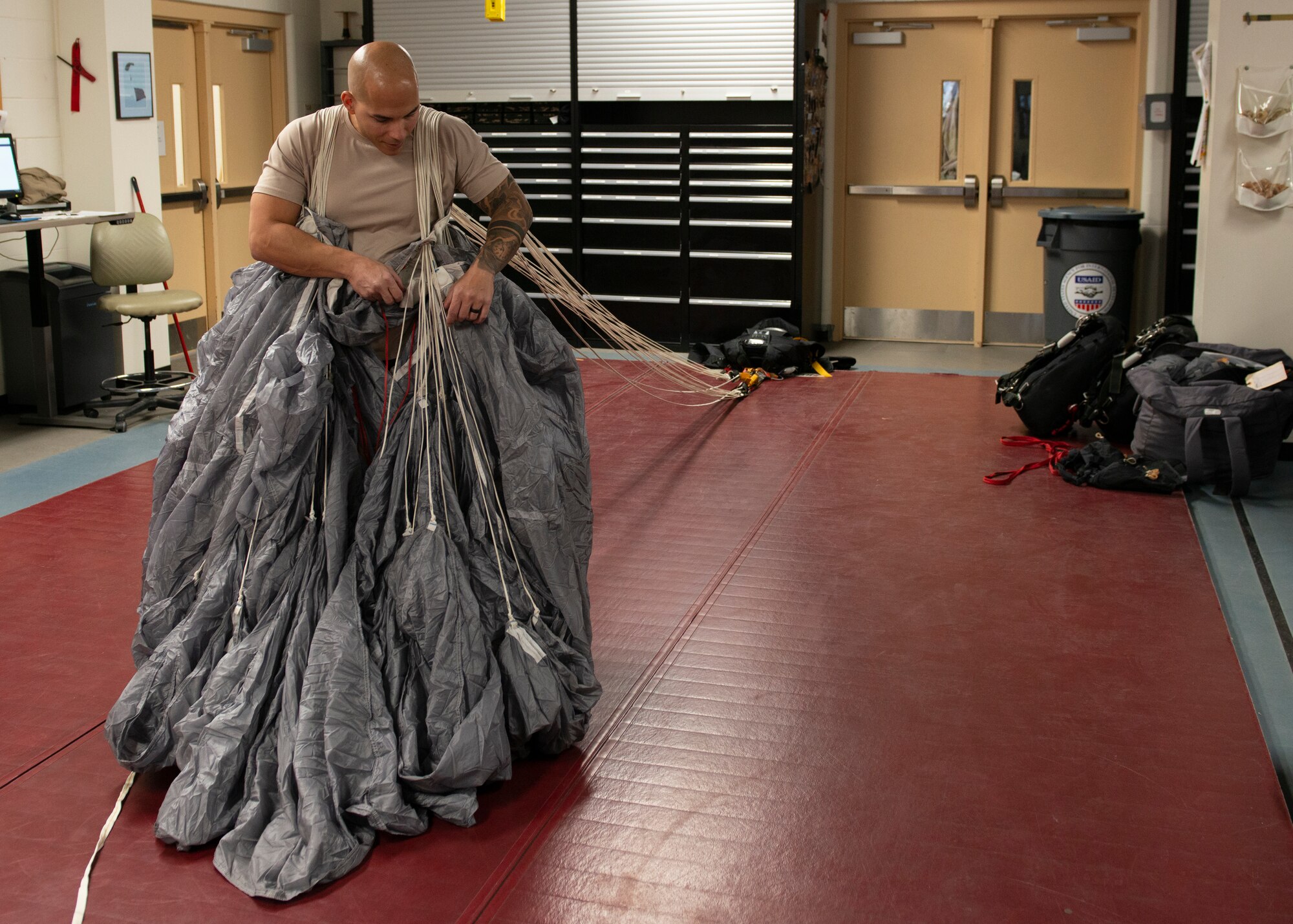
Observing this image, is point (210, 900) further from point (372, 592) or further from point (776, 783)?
point (776, 783)

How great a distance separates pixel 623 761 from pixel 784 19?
5.60m

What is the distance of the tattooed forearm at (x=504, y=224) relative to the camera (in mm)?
2779

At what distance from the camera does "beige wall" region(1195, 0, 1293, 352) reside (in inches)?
197

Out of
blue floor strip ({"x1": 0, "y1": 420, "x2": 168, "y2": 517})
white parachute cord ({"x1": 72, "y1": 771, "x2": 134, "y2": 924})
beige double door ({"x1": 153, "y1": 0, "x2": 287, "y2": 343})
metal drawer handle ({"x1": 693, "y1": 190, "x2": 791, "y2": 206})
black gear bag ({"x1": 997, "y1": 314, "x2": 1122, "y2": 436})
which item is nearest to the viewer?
white parachute cord ({"x1": 72, "y1": 771, "x2": 134, "y2": 924})

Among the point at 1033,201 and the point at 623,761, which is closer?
the point at 623,761

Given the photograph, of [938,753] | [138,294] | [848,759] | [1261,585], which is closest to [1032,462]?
[1261,585]

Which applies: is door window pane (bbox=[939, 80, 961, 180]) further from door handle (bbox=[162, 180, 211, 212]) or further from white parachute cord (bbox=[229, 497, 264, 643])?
white parachute cord (bbox=[229, 497, 264, 643])

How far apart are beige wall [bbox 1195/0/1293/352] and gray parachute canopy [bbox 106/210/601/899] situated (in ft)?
11.4

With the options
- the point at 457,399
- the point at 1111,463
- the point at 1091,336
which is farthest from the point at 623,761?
the point at 1091,336

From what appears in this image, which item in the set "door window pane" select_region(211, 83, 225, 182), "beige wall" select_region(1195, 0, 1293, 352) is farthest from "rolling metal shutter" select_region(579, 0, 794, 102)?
"beige wall" select_region(1195, 0, 1293, 352)

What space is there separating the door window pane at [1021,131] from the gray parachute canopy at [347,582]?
568 centimetres

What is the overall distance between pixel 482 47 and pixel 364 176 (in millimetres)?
5510

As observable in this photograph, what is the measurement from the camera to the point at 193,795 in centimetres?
233

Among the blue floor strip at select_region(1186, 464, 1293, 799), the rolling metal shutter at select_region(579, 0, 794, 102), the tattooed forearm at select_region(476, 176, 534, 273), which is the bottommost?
the blue floor strip at select_region(1186, 464, 1293, 799)
